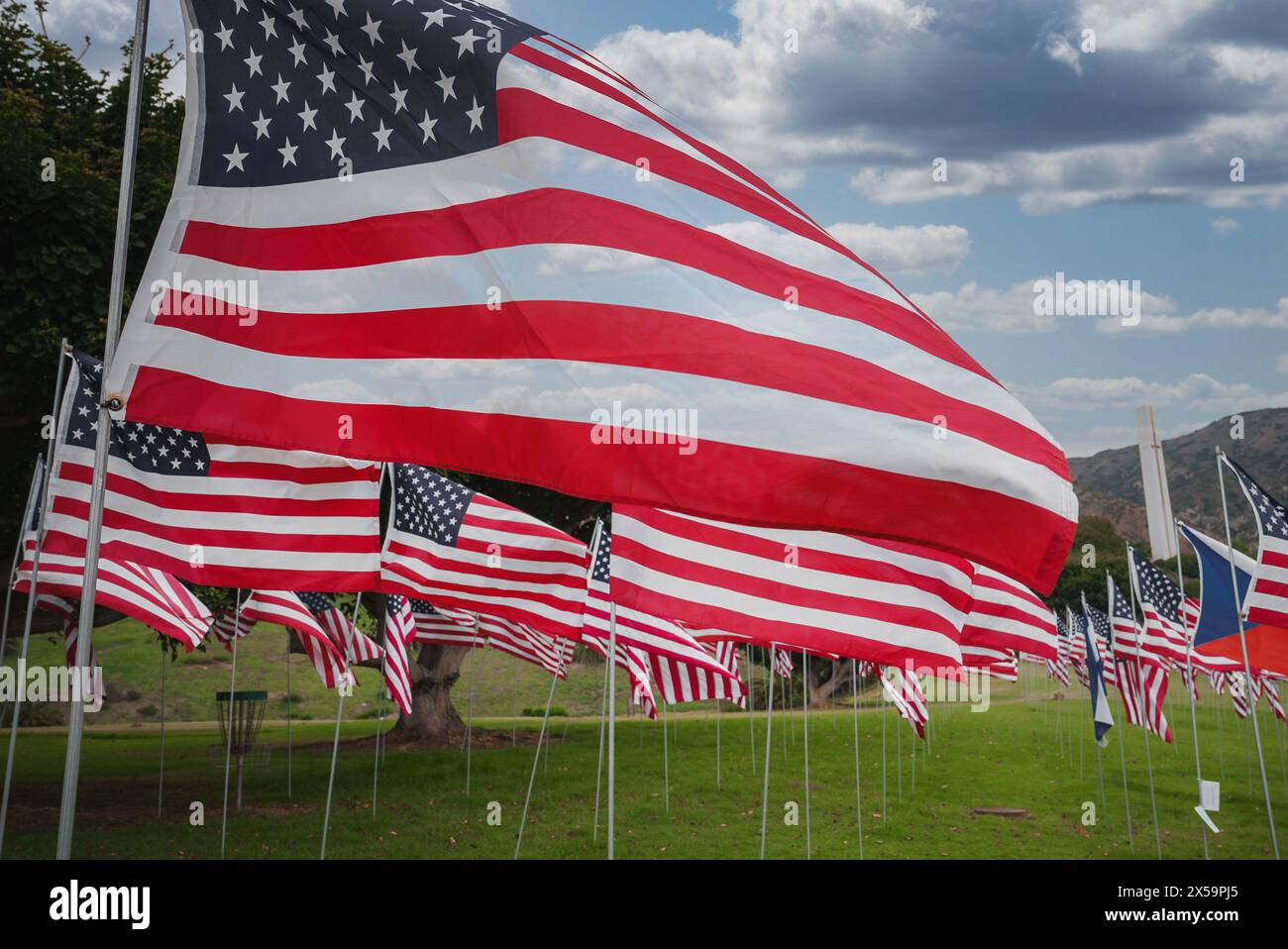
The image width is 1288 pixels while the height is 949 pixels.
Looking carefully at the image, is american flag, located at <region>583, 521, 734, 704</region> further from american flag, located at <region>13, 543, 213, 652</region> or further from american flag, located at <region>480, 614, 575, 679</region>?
american flag, located at <region>13, 543, 213, 652</region>

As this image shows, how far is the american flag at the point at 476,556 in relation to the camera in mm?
13672

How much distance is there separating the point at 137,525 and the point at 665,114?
8.10 m

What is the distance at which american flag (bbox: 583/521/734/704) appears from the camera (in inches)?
507

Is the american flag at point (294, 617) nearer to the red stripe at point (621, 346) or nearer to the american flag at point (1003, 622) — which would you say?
the american flag at point (1003, 622)

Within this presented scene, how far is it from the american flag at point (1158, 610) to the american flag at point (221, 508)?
14.8 m

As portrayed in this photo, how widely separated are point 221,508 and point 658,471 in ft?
26.4

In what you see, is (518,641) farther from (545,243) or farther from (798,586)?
(545,243)

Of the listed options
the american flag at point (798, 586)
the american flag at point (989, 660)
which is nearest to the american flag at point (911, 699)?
the american flag at point (989, 660)

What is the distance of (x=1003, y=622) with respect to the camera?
1487cm

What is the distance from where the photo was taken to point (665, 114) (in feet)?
16.4

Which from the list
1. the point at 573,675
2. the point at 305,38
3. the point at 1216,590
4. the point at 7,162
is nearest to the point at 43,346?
the point at 7,162

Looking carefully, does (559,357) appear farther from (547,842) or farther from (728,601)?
(547,842)

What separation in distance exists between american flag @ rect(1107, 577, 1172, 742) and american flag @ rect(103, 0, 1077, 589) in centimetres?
1700

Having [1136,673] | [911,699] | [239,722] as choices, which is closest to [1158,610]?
[1136,673]
